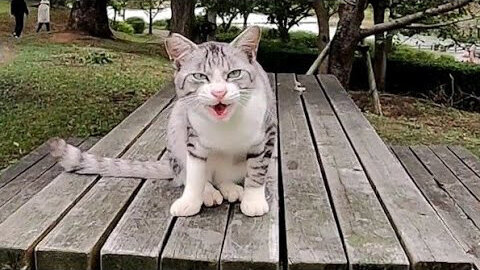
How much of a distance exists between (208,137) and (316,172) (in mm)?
643

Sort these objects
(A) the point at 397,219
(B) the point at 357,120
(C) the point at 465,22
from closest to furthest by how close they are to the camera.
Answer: (A) the point at 397,219
(B) the point at 357,120
(C) the point at 465,22

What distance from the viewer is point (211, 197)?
1.88 metres

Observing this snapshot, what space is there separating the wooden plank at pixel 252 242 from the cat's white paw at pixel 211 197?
0.17 ft

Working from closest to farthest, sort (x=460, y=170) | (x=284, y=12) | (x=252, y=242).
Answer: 1. (x=252, y=242)
2. (x=460, y=170)
3. (x=284, y=12)

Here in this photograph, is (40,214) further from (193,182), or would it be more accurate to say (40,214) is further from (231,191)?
(231,191)

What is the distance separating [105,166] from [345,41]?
19.1ft

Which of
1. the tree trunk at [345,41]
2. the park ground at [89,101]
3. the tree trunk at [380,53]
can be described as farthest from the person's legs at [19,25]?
the tree trunk at [345,41]

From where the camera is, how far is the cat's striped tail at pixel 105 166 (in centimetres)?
219

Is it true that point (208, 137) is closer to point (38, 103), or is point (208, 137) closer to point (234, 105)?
point (234, 105)

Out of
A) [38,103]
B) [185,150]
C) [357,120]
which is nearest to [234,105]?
[185,150]

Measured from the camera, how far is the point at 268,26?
601 inches

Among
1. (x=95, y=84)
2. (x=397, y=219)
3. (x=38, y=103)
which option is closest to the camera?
(x=397, y=219)

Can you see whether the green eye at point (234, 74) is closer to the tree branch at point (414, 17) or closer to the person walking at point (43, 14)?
the tree branch at point (414, 17)

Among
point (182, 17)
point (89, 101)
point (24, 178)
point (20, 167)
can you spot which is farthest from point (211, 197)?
point (182, 17)
